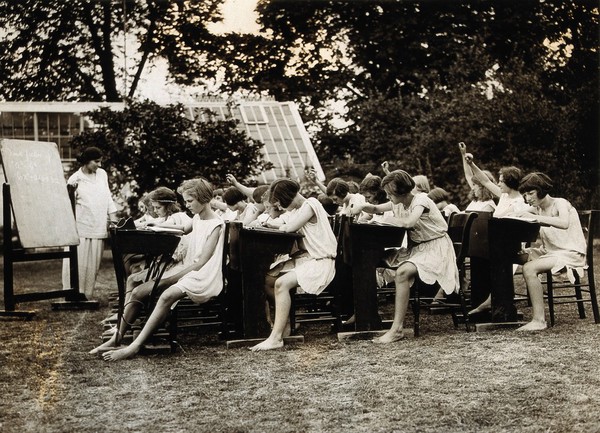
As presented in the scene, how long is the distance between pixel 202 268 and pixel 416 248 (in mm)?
2049

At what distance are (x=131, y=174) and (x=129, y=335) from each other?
922 cm

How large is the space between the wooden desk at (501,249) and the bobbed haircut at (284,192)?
6.28 feet

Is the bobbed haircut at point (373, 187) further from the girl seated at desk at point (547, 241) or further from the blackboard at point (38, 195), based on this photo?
the blackboard at point (38, 195)

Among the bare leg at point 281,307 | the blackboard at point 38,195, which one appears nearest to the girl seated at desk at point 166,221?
the bare leg at point 281,307

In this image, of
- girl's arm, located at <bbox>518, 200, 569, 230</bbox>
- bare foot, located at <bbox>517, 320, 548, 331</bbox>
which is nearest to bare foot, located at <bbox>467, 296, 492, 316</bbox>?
bare foot, located at <bbox>517, 320, 548, 331</bbox>

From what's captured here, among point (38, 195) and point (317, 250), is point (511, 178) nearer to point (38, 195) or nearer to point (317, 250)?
point (317, 250)

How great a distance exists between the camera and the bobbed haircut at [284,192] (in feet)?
27.5

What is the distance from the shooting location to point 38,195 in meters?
11.4

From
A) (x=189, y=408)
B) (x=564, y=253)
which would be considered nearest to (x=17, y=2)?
(x=564, y=253)

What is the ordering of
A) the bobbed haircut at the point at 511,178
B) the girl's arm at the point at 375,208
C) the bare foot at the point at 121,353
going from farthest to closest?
1. the bobbed haircut at the point at 511,178
2. the girl's arm at the point at 375,208
3. the bare foot at the point at 121,353

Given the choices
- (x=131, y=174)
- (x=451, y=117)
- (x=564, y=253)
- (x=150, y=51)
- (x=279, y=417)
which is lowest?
(x=279, y=417)

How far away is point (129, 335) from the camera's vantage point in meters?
8.72

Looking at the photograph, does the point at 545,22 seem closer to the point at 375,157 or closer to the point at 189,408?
the point at 375,157

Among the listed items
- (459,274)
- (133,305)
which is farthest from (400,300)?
(133,305)
